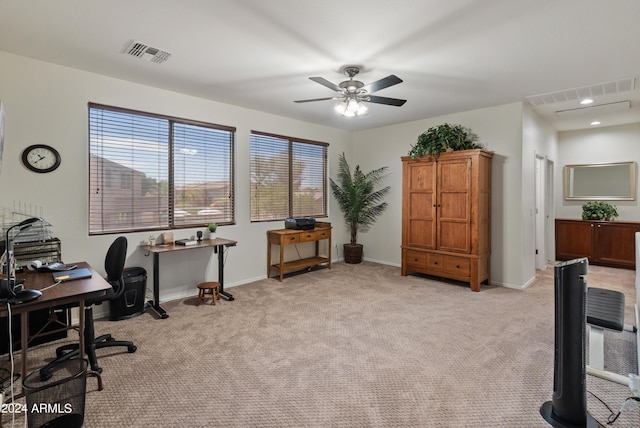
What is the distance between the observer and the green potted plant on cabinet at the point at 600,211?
18.9 feet

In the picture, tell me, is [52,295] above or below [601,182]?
below

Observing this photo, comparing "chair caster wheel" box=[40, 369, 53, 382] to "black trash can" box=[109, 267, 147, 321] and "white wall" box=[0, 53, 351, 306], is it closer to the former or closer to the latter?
"black trash can" box=[109, 267, 147, 321]

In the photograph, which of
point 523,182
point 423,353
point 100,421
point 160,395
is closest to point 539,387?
→ point 423,353

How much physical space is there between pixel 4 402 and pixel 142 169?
8.13ft

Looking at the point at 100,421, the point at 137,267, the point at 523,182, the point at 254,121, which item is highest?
the point at 254,121

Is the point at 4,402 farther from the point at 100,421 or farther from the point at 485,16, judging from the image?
the point at 485,16

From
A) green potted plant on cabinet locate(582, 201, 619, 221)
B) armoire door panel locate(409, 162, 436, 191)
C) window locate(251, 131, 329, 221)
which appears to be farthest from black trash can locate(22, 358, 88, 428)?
green potted plant on cabinet locate(582, 201, 619, 221)

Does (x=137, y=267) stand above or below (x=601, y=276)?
above

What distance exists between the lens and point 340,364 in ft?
8.23

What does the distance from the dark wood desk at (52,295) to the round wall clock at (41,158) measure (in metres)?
1.16

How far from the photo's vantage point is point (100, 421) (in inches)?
73.5

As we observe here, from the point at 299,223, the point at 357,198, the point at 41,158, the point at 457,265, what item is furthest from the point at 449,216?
the point at 41,158

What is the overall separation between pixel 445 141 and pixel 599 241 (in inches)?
146

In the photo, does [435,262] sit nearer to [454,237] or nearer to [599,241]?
[454,237]
